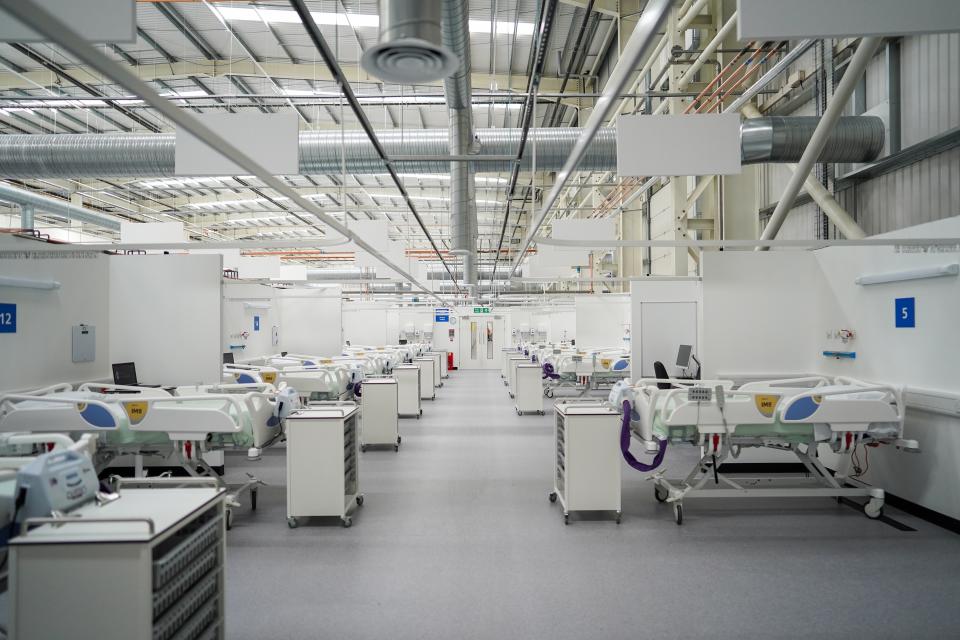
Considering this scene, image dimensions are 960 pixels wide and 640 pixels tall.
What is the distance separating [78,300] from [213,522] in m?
4.66

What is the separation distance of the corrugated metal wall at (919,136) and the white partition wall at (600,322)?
19.0ft

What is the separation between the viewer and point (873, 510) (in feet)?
16.2

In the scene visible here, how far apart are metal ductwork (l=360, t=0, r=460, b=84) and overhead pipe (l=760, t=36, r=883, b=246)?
3.45 metres

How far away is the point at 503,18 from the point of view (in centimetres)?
800

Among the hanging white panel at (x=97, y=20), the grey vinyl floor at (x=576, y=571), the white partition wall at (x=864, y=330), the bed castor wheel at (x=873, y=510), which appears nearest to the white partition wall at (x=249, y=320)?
the grey vinyl floor at (x=576, y=571)

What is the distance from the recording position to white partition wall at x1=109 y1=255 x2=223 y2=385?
6316 mm

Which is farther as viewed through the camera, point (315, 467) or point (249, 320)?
point (249, 320)

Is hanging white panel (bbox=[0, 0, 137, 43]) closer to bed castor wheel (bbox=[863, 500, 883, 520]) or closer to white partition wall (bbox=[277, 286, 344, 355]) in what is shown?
bed castor wheel (bbox=[863, 500, 883, 520])

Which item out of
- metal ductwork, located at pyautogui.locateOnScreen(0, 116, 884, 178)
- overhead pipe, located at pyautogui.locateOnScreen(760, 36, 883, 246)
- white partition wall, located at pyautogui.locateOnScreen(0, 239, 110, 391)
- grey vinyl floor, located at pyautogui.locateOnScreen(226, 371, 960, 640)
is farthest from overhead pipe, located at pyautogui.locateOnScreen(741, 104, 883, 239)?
white partition wall, located at pyautogui.locateOnScreen(0, 239, 110, 391)

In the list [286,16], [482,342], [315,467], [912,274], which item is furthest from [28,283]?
[482,342]

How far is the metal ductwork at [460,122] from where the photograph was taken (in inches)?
159

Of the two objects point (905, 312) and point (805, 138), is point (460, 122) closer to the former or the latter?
point (805, 138)

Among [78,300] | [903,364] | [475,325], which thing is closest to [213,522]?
[78,300]

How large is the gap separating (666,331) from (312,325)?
6.72 meters
